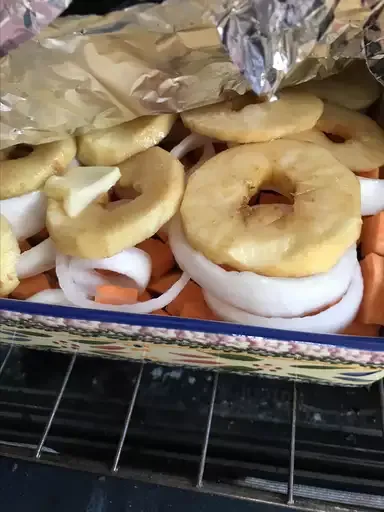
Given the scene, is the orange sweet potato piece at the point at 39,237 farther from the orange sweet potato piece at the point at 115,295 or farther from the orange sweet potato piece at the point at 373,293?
the orange sweet potato piece at the point at 373,293

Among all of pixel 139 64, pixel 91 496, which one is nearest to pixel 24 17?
pixel 139 64

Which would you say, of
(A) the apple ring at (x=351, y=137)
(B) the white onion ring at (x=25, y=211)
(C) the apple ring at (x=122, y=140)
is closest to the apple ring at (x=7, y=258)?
(B) the white onion ring at (x=25, y=211)

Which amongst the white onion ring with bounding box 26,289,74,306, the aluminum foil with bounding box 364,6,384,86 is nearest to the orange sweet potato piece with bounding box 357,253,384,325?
the aluminum foil with bounding box 364,6,384,86

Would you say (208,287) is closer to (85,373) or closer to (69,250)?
(69,250)

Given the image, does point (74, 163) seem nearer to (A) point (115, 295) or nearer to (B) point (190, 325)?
(A) point (115, 295)

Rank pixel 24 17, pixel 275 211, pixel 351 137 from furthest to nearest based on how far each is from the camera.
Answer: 1. pixel 351 137
2. pixel 275 211
3. pixel 24 17

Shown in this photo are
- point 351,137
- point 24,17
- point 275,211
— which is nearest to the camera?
point 24,17
